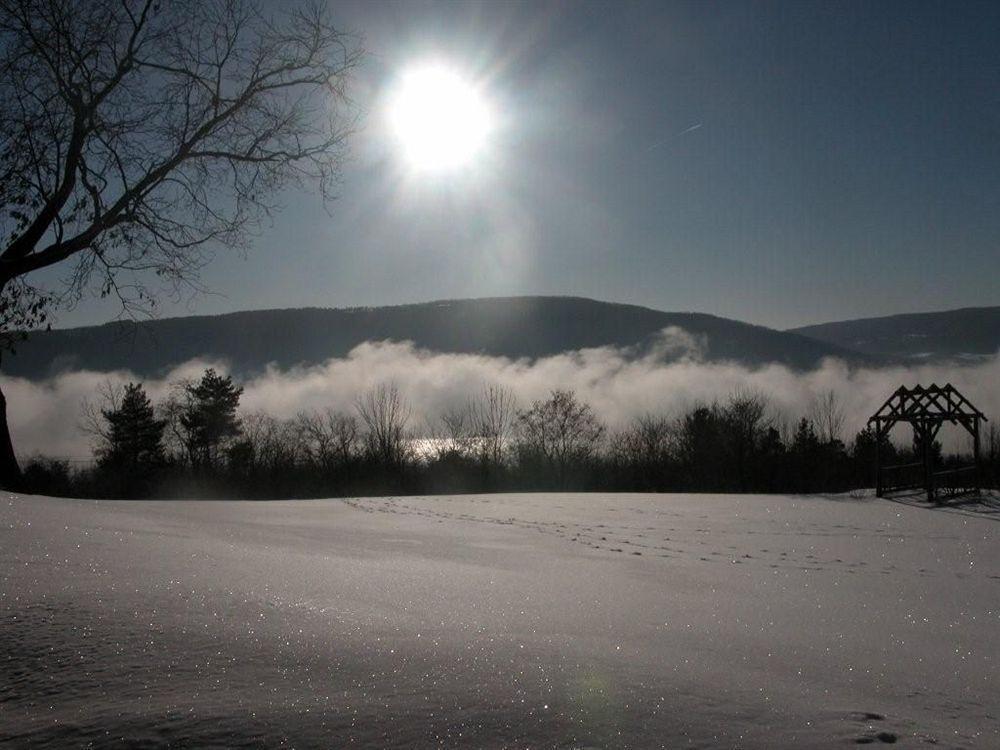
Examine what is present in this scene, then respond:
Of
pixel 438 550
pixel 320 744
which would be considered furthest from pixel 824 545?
pixel 320 744

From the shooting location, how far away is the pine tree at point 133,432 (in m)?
55.5

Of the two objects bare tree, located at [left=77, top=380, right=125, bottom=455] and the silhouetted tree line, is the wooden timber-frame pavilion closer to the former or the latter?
the silhouetted tree line

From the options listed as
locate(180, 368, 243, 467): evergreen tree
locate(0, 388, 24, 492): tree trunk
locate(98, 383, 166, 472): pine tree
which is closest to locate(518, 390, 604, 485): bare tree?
locate(180, 368, 243, 467): evergreen tree

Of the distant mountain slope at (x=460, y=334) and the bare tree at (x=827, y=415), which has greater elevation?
the distant mountain slope at (x=460, y=334)

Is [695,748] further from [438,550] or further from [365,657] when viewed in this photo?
[438,550]

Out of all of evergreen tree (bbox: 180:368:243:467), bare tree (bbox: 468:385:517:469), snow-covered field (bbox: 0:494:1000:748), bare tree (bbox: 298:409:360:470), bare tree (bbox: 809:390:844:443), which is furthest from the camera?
bare tree (bbox: 809:390:844:443)

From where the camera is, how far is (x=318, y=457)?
2436 inches

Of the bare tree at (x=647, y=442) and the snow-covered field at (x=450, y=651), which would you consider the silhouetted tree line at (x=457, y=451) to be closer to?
the bare tree at (x=647, y=442)

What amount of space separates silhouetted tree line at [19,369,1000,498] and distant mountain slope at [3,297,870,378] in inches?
1938

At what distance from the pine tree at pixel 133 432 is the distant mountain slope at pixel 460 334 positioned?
5414cm

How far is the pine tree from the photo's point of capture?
5553 centimetres

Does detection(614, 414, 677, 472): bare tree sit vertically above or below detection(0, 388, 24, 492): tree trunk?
above

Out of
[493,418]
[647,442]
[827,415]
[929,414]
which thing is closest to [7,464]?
[929,414]

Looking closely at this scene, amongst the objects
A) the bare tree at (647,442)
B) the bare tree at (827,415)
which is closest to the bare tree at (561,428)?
the bare tree at (647,442)
